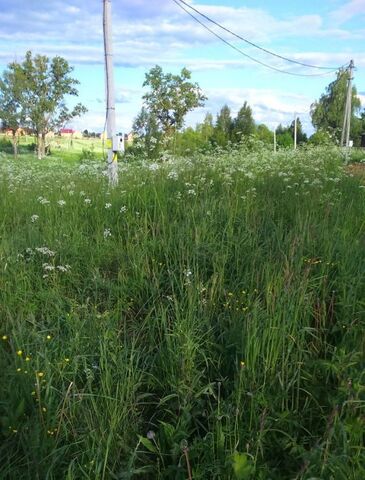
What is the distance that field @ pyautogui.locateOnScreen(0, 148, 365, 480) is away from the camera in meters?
2.17

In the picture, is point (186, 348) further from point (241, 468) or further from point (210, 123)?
point (210, 123)

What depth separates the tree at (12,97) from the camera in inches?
1714

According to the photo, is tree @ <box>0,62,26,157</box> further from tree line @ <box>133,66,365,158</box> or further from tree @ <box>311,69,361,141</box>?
tree @ <box>311,69,361,141</box>

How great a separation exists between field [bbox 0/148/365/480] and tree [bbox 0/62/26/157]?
42882mm

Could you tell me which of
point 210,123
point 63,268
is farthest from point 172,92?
point 63,268

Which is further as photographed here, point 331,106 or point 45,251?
point 331,106

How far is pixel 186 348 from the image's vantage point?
2.62m

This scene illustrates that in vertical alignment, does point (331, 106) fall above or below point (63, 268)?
above

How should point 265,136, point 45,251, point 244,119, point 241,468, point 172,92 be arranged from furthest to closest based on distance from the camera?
point 244,119
point 172,92
point 265,136
point 45,251
point 241,468

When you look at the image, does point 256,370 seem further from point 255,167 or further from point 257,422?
point 255,167

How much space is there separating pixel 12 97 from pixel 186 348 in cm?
4742

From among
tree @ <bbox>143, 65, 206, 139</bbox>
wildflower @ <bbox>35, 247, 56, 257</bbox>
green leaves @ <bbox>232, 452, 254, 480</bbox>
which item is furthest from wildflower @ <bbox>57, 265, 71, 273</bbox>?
tree @ <bbox>143, 65, 206, 139</bbox>

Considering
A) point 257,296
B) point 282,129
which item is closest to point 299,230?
point 257,296

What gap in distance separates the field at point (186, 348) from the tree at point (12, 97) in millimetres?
42882
